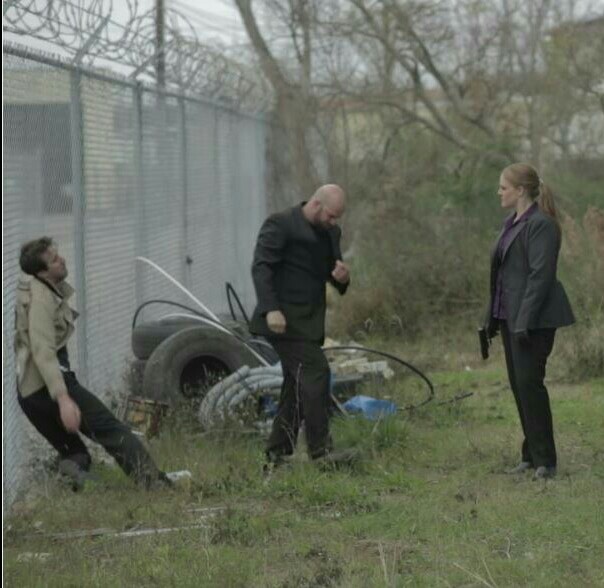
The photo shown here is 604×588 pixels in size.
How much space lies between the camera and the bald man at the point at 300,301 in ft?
29.3

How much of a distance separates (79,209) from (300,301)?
2.10m

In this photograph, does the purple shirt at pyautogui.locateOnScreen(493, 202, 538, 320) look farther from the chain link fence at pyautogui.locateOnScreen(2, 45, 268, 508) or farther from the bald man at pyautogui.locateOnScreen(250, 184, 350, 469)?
the chain link fence at pyautogui.locateOnScreen(2, 45, 268, 508)

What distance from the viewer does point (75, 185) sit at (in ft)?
33.6

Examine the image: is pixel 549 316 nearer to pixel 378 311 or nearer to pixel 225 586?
pixel 225 586

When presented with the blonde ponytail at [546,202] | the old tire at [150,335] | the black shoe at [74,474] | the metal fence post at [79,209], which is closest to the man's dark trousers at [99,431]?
the black shoe at [74,474]

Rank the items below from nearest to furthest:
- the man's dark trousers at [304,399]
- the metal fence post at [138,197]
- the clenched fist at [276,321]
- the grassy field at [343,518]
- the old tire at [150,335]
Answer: the grassy field at [343,518], the clenched fist at [276,321], the man's dark trousers at [304,399], the old tire at [150,335], the metal fence post at [138,197]

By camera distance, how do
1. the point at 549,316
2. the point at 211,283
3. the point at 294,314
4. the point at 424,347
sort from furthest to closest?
the point at 211,283 → the point at 424,347 → the point at 294,314 → the point at 549,316

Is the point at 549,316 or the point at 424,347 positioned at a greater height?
the point at 549,316

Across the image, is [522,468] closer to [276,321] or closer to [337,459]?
[337,459]

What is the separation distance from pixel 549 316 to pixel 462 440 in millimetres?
1769

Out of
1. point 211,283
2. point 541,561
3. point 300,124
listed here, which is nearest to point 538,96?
point 300,124

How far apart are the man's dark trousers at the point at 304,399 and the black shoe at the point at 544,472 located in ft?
4.28

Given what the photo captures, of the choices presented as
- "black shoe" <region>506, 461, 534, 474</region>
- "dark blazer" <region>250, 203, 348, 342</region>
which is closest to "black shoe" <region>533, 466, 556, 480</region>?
"black shoe" <region>506, 461, 534, 474</region>

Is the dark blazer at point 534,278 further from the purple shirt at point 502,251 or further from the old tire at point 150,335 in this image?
the old tire at point 150,335
